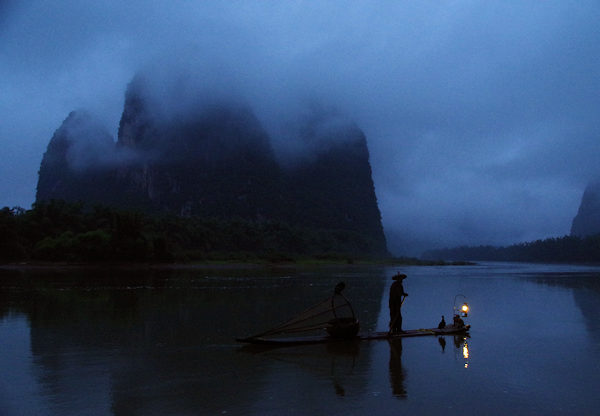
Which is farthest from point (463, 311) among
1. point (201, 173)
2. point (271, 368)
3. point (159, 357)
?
point (201, 173)

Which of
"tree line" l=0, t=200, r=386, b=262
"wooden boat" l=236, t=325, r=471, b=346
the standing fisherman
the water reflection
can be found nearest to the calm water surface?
the water reflection

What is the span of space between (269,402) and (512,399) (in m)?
4.15

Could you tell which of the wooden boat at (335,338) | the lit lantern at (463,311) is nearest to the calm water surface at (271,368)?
the wooden boat at (335,338)

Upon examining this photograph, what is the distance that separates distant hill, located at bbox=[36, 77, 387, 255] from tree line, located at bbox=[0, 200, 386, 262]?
39.2 meters

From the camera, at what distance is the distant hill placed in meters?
149

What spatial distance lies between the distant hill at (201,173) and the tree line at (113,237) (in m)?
39.2

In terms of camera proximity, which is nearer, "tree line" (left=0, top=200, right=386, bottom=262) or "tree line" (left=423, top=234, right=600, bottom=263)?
"tree line" (left=0, top=200, right=386, bottom=262)

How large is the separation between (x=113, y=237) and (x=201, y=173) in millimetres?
95886

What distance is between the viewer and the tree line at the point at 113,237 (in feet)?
197

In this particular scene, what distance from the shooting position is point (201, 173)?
15638 cm

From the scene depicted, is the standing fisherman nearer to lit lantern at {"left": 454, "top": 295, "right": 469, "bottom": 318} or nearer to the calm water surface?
the calm water surface

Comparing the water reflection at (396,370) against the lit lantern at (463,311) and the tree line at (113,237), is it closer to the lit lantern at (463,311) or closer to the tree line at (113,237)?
the lit lantern at (463,311)

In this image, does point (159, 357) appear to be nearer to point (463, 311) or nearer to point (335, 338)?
point (335, 338)

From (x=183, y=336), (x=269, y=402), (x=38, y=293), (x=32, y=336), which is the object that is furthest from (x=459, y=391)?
(x=38, y=293)
